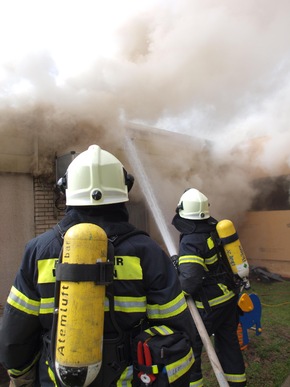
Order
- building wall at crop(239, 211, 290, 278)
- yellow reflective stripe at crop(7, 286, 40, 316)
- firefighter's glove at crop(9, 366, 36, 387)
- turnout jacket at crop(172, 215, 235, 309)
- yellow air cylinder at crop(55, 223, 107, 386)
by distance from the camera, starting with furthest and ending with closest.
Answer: building wall at crop(239, 211, 290, 278) → turnout jacket at crop(172, 215, 235, 309) → firefighter's glove at crop(9, 366, 36, 387) → yellow reflective stripe at crop(7, 286, 40, 316) → yellow air cylinder at crop(55, 223, 107, 386)

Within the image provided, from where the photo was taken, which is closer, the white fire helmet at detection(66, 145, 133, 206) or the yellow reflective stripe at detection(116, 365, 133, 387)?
the yellow reflective stripe at detection(116, 365, 133, 387)

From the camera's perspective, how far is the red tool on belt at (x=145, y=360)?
→ 4.27 ft

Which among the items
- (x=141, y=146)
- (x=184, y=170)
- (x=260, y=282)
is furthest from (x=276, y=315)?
(x=141, y=146)

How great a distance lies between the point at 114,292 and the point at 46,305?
302 millimetres

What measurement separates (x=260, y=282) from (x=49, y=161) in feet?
17.4

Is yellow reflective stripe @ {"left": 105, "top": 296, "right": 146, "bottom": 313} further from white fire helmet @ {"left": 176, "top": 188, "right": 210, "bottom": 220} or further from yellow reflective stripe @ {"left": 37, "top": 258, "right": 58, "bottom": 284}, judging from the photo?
white fire helmet @ {"left": 176, "top": 188, "right": 210, "bottom": 220}

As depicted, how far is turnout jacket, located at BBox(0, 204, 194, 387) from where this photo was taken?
54.6 inches

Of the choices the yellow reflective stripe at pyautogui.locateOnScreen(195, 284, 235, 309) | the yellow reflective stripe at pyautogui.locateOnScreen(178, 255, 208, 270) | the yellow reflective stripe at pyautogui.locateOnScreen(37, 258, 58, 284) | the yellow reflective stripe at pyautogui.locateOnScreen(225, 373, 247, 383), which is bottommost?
the yellow reflective stripe at pyautogui.locateOnScreen(225, 373, 247, 383)

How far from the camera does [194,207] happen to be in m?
3.24

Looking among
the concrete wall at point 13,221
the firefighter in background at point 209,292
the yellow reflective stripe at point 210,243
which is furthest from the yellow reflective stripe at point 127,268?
the concrete wall at point 13,221

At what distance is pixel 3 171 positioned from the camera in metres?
4.36

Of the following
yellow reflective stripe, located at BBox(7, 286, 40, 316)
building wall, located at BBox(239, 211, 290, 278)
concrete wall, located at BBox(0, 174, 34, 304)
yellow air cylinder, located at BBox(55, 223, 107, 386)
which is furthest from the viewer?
building wall, located at BBox(239, 211, 290, 278)

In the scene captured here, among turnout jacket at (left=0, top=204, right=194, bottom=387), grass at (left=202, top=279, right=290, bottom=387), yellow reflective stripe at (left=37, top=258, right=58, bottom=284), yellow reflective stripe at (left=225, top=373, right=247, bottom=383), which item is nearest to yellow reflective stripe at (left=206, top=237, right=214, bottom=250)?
yellow reflective stripe at (left=225, top=373, right=247, bottom=383)

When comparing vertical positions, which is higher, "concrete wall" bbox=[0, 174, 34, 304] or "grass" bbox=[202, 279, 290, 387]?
"concrete wall" bbox=[0, 174, 34, 304]
